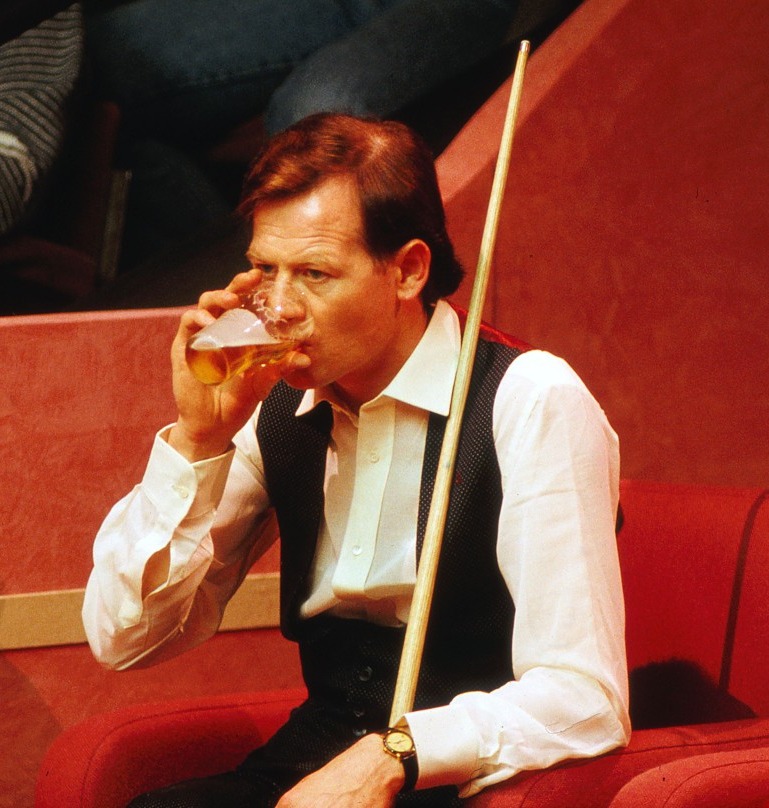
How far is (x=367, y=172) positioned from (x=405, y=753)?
0.77 m

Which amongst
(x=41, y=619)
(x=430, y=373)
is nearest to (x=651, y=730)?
(x=430, y=373)

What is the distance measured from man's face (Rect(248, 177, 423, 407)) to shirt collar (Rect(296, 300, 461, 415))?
0.06m

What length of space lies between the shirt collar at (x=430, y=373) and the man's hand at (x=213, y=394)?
143mm

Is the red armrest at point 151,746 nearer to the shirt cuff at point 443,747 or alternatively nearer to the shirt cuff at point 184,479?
the shirt cuff at point 184,479

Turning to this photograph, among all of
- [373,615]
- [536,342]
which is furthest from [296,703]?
[536,342]

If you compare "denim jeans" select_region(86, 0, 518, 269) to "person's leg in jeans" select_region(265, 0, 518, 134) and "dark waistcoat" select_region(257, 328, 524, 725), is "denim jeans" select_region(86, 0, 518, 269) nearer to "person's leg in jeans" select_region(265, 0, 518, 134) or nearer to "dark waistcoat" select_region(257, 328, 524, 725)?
"person's leg in jeans" select_region(265, 0, 518, 134)

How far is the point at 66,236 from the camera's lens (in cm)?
284

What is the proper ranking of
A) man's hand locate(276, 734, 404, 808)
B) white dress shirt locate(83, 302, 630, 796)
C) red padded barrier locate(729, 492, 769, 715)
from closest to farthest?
man's hand locate(276, 734, 404, 808) < white dress shirt locate(83, 302, 630, 796) < red padded barrier locate(729, 492, 769, 715)

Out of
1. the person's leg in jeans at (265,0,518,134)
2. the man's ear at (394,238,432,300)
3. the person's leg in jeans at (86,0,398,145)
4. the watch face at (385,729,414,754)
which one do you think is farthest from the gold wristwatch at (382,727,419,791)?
the person's leg in jeans at (86,0,398,145)

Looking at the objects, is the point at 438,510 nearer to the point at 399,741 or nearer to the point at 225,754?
the point at 399,741

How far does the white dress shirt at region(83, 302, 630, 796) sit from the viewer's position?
1597mm

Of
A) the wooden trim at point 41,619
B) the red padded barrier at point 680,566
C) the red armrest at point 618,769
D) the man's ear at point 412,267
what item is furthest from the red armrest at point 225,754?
the man's ear at point 412,267

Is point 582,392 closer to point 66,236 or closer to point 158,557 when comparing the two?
point 158,557

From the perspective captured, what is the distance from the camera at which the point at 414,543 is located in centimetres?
184
